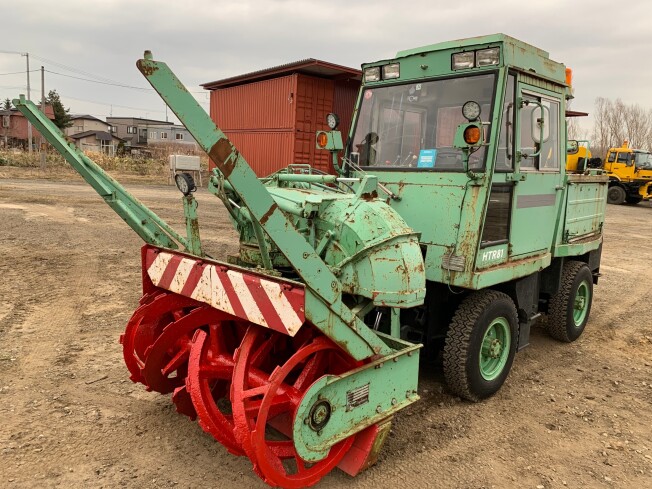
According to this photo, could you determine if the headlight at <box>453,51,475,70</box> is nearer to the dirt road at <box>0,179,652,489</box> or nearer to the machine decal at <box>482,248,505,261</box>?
the machine decal at <box>482,248,505,261</box>

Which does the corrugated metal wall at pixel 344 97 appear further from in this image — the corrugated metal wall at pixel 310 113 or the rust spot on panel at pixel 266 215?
the rust spot on panel at pixel 266 215

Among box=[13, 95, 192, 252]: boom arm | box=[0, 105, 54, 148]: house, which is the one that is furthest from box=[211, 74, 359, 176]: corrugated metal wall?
box=[0, 105, 54, 148]: house

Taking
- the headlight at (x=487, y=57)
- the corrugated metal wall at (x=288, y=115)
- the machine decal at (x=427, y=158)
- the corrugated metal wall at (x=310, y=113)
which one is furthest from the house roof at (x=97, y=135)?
the headlight at (x=487, y=57)

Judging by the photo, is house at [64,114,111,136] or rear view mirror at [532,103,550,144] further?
house at [64,114,111,136]

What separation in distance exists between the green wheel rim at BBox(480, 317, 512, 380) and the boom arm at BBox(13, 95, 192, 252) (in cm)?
236

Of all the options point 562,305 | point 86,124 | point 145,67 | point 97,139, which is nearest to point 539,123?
point 562,305

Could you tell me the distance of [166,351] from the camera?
3354 mm

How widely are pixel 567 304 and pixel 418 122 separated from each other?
2589 mm

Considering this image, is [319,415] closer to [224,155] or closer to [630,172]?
[224,155]

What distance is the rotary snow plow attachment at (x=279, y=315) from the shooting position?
254 cm

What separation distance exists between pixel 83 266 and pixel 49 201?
832 centimetres

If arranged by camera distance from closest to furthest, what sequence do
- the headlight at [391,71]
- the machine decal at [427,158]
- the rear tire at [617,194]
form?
the machine decal at [427,158] < the headlight at [391,71] < the rear tire at [617,194]

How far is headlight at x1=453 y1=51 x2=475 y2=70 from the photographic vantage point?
151 inches

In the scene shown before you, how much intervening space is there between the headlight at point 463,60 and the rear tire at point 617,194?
76.5ft
